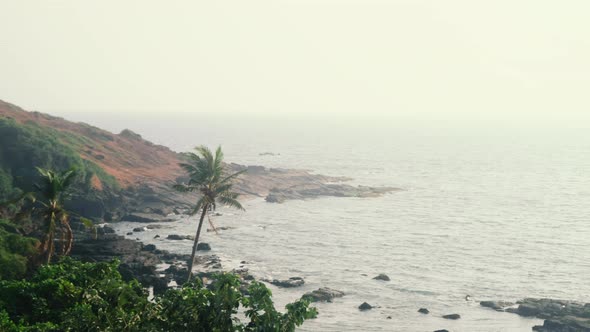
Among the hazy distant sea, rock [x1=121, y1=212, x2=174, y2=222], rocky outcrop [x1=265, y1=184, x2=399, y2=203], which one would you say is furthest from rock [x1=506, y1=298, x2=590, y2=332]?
rocky outcrop [x1=265, y1=184, x2=399, y2=203]

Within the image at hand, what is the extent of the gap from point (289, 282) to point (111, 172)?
221 ft

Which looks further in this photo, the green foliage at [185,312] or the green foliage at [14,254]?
the green foliage at [14,254]

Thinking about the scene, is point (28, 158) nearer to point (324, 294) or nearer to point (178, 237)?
point (178, 237)

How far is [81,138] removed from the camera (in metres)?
149

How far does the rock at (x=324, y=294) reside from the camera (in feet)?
229

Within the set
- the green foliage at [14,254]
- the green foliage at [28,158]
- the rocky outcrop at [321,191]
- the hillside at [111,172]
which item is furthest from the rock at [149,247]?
the rocky outcrop at [321,191]

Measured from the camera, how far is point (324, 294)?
2778 inches

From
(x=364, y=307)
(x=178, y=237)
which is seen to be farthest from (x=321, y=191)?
(x=364, y=307)

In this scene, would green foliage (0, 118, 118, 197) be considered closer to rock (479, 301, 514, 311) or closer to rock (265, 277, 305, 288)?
rock (265, 277, 305, 288)

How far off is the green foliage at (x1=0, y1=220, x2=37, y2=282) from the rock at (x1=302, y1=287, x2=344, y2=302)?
27906 mm

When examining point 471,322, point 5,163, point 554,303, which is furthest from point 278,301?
point 5,163

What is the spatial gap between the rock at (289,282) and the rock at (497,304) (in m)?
20.1

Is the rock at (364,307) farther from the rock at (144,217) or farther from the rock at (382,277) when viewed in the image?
the rock at (144,217)

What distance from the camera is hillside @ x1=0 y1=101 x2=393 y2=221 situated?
340 ft
